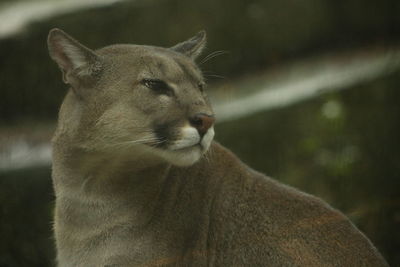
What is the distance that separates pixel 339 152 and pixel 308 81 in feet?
1.98

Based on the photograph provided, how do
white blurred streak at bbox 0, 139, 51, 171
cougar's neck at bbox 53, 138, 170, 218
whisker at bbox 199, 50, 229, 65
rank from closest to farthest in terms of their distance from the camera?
1. cougar's neck at bbox 53, 138, 170, 218
2. white blurred streak at bbox 0, 139, 51, 171
3. whisker at bbox 199, 50, 229, 65

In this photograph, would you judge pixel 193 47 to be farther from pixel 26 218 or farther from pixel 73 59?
pixel 26 218

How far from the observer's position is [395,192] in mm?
5809

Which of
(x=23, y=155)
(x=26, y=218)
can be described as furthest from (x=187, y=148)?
(x=26, y=218)

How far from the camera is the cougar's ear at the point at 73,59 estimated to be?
418cm

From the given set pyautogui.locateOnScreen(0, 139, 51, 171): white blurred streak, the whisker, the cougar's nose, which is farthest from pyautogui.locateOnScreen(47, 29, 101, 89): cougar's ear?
the whisker

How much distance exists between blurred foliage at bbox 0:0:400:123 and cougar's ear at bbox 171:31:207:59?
0.44 m

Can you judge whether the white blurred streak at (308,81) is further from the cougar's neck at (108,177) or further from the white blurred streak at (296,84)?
the cougar's neck at (108,177)

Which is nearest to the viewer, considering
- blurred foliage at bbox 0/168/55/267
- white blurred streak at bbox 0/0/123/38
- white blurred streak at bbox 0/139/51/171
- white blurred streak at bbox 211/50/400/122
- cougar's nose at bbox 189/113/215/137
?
cougar's nose at bbox 189/113/215/137

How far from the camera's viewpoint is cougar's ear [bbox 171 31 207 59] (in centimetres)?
465

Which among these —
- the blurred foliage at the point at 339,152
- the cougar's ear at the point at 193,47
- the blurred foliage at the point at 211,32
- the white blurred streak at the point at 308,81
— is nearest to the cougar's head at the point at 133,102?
the cougar's ear at the point at 193,47

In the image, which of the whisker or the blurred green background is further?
the whisker

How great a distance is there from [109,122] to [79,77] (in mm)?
312

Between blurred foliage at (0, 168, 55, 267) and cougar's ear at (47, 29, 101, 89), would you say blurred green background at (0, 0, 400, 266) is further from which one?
cougar's ear at (47, 29, 101, 89)
